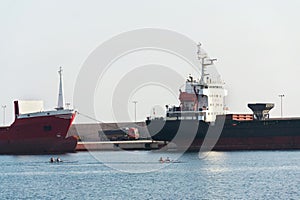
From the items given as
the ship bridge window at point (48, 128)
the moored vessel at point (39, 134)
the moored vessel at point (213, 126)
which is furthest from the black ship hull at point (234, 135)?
the ship bridge window at point (48, 128)

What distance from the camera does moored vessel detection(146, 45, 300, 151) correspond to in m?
75.6

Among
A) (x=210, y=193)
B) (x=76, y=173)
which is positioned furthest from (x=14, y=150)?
(x=210, y=193)

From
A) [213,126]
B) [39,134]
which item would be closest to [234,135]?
[213,126]

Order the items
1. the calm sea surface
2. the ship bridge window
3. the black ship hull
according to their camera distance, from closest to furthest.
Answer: the calm sea surface
the black ship hull
the ship bridge window

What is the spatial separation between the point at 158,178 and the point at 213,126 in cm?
2782

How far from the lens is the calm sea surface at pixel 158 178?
43.2 meters

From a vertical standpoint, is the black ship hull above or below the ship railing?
below

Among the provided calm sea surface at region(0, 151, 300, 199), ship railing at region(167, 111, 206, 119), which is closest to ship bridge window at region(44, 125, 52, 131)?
calm sea surface at region(0, 151, 300, 199)

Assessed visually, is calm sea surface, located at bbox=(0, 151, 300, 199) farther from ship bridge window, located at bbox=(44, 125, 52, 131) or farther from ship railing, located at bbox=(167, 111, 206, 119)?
ship railing, located at bbox=(167, 111, 206, 119)

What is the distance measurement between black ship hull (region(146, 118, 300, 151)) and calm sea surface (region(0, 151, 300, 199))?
16.4 feet

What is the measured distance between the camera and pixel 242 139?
7662cm

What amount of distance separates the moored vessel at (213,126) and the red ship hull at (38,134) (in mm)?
8648

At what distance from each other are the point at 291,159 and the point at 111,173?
15.8m

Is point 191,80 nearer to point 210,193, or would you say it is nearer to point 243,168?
point 243,168
